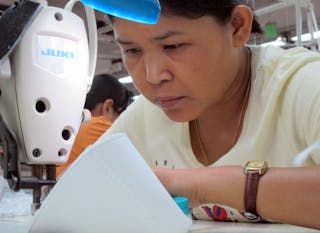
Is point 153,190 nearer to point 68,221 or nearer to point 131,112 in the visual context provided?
point 68,221

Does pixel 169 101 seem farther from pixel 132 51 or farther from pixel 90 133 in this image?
pixel 90 133

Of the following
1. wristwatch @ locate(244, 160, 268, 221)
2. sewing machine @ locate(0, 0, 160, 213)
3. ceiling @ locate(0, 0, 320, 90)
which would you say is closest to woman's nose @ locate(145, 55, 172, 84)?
sewing machine @ locate(0, 0, 160, 213)

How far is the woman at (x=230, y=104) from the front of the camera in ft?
2.23

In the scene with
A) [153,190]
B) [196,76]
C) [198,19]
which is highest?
[198,19]

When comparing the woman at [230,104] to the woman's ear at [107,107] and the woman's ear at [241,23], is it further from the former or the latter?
the woman's ear at [107,107]

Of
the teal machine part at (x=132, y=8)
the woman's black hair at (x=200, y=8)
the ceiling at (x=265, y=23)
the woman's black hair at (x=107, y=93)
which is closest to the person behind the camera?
the teal machine part at (x=132, y=8)

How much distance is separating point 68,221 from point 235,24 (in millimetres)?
526

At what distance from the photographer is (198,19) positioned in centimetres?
79

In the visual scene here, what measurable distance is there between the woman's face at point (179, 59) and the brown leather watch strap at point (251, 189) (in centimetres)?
22

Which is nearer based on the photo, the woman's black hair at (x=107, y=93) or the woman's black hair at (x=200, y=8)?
the woman's black hair at (x=200, y=8)

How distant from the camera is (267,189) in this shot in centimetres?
67

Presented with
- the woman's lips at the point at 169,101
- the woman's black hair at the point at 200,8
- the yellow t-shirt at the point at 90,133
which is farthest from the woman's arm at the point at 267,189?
the yellow t-shirt at the point at 90,133

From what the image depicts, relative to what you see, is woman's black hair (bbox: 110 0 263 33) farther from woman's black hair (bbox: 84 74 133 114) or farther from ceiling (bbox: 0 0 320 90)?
ceiling (bbox: 0 0 320 90)

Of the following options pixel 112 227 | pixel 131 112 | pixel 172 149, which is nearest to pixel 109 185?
pixel 112 227
